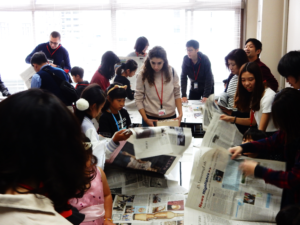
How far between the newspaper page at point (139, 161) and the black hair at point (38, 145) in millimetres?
935

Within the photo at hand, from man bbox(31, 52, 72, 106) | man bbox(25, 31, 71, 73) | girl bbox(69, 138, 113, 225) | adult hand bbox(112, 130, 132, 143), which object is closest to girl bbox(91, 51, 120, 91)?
man bbox(31, 52, 72, 106)

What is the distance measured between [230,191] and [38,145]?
973 millimetres

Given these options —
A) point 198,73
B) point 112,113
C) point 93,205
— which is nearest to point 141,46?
point 198,73

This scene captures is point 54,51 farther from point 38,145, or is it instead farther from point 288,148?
point 38,145

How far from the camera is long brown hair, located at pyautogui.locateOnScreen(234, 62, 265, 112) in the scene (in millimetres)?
1902

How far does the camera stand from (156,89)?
2.44 m

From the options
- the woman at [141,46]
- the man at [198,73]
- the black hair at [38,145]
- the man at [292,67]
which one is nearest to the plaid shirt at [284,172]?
the man at [292,67]

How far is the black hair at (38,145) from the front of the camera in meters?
0.52

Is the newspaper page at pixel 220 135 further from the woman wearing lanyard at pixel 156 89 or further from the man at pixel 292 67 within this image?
the woman wearing lanyard at pixel 156 89

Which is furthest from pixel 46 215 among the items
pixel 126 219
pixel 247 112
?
pixel 247 112

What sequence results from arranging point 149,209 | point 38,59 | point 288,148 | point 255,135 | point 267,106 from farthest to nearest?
point 38,59 → point 267,106 → point 255,135 → point 149,209 → point 288,148

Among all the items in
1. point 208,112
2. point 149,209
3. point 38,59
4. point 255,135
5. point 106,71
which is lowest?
point 149,209

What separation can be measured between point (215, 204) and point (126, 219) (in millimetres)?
392

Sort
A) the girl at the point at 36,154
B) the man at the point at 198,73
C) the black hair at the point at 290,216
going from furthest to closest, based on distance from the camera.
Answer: the man at the point at 198,73 → the black hair at the point at 290,216 → the girl at the point at 36,154
